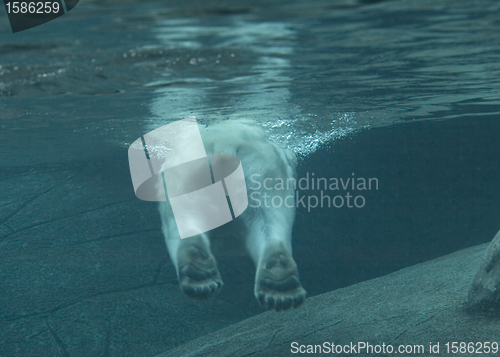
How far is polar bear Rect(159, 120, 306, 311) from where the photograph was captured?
240cm

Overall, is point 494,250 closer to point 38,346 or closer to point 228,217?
point 228,217

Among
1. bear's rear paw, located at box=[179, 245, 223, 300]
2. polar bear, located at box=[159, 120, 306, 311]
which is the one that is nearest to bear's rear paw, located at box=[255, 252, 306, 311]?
polar bear, located at box=[159, 120, 306, 311]

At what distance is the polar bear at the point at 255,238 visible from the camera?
7.86 ft

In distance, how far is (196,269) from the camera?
2.46 metres

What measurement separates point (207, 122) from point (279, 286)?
620 cm

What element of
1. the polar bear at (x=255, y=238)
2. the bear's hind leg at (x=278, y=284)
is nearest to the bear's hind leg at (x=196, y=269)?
the polar bear at (x=255, y=238)

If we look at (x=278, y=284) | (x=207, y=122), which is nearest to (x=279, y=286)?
Answer: (x=278, y=284)

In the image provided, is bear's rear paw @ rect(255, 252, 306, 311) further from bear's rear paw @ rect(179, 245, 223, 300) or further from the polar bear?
bear's rear paw @ rect(179, 245, 223, 300)

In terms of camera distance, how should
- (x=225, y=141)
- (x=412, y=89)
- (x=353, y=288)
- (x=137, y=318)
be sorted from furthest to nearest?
(x=412, y=89), (x=137, y=318), (x=353, y=288), (x=225, y=141)

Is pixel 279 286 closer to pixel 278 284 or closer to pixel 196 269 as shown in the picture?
pixel 278 284

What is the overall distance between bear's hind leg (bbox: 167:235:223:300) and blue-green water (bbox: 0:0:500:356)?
195 centimetres

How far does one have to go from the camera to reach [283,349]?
3.25 m

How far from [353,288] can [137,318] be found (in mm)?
3381

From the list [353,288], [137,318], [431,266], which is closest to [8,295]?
[137,318]
